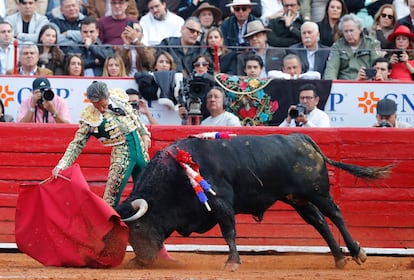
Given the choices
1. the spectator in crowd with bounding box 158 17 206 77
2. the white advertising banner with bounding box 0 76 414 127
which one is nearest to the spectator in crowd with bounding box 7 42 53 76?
the white advertising banner with bounding box 0 76 414 127

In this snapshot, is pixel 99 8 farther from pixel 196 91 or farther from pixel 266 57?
pixel 196 91

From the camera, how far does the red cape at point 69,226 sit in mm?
9078

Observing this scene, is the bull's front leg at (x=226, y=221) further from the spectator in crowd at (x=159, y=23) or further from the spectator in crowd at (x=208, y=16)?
the spectator in crowd at (x=208, y=16)

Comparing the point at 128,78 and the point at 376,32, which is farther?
the point at 376,32

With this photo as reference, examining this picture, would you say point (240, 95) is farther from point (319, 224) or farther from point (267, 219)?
point (319, 224)

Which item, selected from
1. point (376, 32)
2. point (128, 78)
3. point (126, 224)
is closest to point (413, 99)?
point (376, 32)

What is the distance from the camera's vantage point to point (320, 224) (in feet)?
32.3

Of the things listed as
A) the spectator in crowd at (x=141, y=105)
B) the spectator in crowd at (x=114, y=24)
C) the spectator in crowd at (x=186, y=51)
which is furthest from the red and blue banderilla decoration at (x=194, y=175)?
the spectator in crowd at (x=114, y=24)

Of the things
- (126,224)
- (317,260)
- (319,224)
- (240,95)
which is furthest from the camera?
(240,95)

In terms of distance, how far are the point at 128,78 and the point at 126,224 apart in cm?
289

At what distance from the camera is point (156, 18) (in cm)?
1280

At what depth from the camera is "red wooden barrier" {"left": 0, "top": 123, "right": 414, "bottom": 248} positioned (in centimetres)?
1094

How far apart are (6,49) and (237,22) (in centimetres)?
270

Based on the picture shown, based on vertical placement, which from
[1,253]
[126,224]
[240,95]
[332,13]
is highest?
[332,13]
